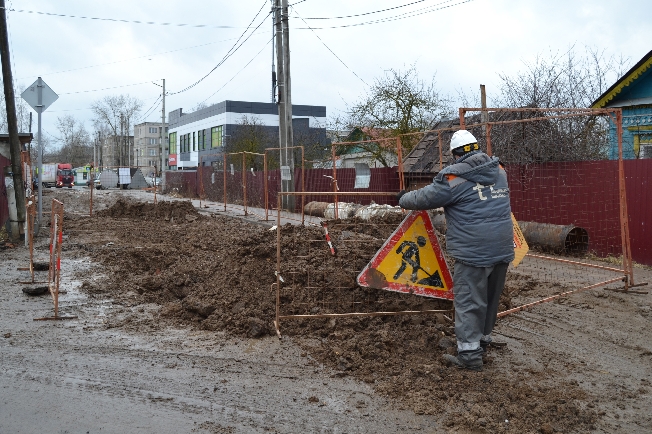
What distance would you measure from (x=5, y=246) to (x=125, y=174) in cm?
4045

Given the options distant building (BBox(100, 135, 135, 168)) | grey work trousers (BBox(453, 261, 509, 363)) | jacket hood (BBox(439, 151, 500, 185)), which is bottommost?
grey work trousers (BBox(453, 261, 509, 363))

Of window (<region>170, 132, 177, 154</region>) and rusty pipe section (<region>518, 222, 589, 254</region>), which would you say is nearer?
rusty pipe section (<region>518, 222, 589, 254</region>)

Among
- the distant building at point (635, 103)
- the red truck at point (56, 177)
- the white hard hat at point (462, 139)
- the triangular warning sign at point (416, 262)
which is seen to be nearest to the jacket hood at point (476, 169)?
the white hard hat at point (462, 139)

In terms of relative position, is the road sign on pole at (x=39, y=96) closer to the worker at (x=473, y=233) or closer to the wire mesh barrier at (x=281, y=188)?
the wire mesh barrier at (x=281, y=188)

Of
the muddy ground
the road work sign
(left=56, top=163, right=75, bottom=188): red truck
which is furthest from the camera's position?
(left=56, top=163, right=75, bottom=188): red truck

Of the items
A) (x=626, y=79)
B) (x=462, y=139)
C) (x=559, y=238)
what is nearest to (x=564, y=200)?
(x=559, y=238)

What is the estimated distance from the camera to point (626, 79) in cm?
1584

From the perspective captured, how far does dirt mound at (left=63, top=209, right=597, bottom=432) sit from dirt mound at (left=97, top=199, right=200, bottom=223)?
952cm

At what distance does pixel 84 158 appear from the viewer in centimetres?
12469

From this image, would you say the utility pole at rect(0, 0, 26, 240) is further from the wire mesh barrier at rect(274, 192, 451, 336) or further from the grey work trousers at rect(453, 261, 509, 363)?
the grey work trousers at rect(453, 261, 509, 363)

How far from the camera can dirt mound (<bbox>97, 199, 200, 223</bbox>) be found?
803 inches

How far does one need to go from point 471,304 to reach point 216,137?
64.5 metres

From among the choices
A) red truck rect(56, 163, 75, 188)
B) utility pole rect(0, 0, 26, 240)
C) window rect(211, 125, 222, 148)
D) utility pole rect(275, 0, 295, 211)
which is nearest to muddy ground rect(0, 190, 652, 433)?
utility pole rect(0, 0, 26, 240)

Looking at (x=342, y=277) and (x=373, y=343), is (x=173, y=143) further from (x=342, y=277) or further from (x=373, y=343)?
(x=373, y=343)
